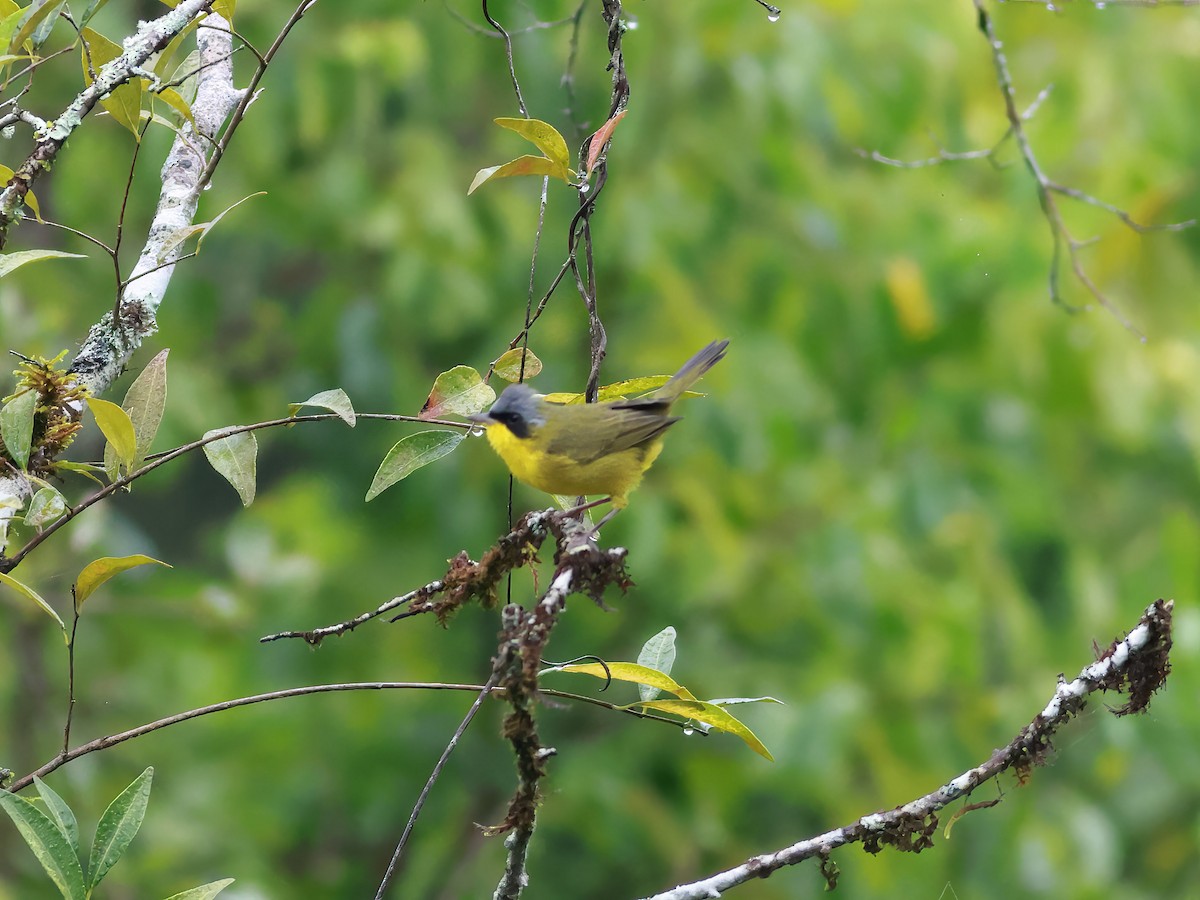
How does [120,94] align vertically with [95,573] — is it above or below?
above

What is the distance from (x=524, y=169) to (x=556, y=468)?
957mm

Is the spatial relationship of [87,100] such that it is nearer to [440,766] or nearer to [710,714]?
[440,766]

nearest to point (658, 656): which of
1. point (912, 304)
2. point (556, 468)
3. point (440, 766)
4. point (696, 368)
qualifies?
point (440, 766)

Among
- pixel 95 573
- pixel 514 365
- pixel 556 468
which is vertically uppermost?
pixel 556 468

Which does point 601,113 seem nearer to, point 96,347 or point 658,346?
point 658,346

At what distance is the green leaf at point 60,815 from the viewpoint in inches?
54.7

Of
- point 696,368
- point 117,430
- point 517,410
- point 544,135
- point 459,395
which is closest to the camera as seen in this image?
point 117,430

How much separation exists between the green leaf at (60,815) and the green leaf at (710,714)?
0.73 metres

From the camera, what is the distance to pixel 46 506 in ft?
4.76

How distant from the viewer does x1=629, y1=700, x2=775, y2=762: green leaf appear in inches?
61.7

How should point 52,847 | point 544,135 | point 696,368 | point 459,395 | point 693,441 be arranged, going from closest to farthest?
1. point 52,847
2. point 544,135
3. point 459,395
4. point 696,368
5. point 693,441

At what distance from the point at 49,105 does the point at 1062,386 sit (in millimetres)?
4866

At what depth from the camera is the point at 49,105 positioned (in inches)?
223

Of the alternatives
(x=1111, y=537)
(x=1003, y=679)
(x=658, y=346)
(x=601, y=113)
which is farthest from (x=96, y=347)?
(x=1111, y=537)
